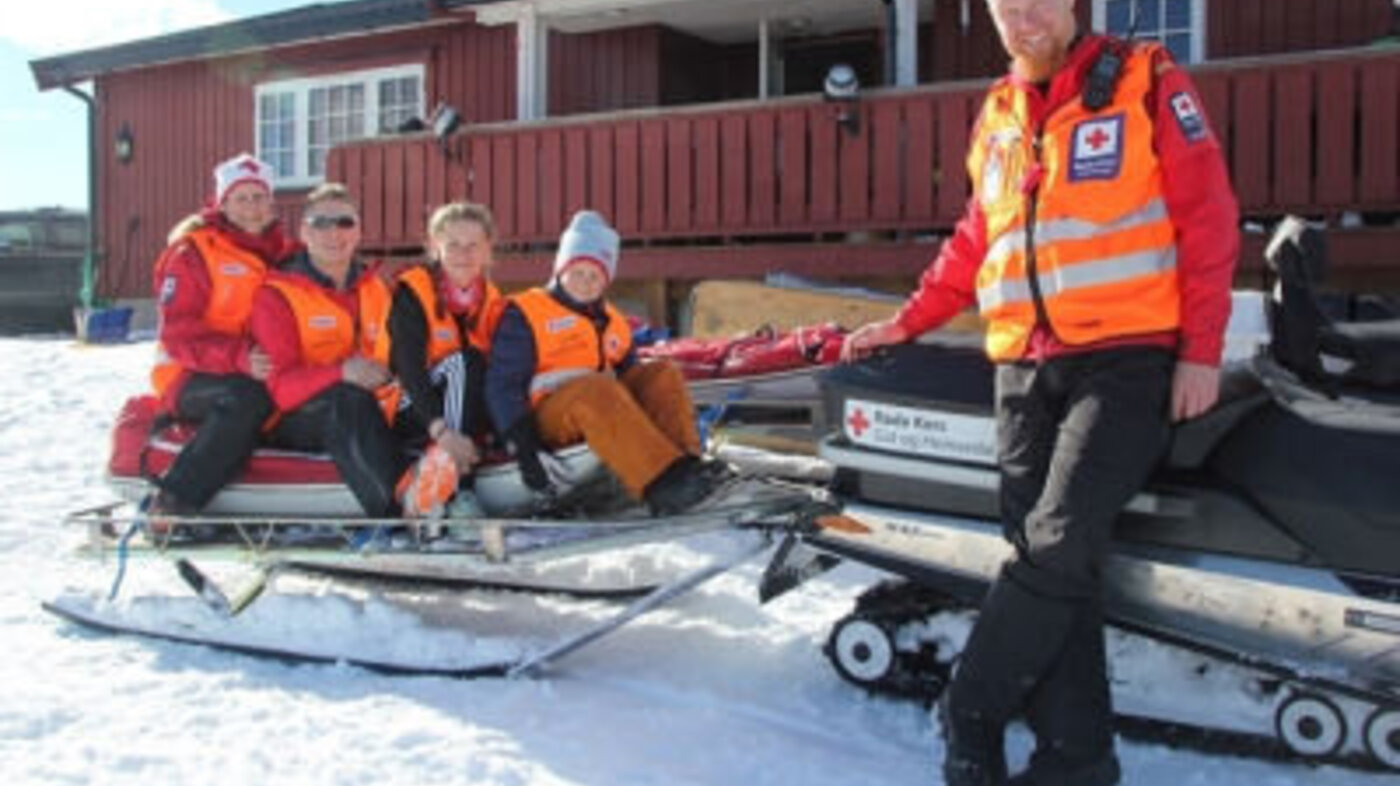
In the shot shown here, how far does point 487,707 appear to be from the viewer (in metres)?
3.62

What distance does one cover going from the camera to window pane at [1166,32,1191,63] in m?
10.4

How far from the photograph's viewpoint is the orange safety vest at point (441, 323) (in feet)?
14.0

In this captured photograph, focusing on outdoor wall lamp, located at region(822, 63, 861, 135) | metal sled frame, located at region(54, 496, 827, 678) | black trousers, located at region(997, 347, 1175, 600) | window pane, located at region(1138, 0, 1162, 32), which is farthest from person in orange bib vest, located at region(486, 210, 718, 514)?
window pane, located at region(1138, 0, 1162, 32)

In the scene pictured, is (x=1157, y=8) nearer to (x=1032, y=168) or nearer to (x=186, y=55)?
(x=1032, y=168)

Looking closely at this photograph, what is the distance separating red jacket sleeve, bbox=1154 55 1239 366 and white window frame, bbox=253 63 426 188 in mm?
12783

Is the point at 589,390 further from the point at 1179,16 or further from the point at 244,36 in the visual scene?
the point at 244,36

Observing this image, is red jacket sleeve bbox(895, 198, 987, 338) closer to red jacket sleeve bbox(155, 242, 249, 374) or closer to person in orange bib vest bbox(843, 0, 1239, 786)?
person in orange bib vest bbox(843, 0, 1239, 786)

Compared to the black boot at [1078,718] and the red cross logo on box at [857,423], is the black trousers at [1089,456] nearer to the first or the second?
the black boot at [1078,718]

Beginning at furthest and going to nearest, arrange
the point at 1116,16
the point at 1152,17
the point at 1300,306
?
1. the point at 1116,16
2. the point at 1152,17
3. the point at 1300,306

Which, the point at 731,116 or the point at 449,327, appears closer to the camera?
the point at 449,327

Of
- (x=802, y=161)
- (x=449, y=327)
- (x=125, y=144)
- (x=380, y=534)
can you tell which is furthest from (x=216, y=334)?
(x=125, y=144)

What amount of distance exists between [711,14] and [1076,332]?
10257 millimetres

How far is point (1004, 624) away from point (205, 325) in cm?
286

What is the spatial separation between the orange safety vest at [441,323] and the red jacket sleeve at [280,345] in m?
0.33
